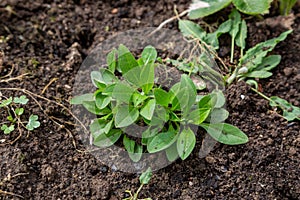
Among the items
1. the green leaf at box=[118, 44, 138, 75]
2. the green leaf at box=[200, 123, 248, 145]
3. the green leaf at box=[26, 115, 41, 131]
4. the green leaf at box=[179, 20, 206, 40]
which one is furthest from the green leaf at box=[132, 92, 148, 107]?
the green leaf at box=[179, 20, 206, 40]

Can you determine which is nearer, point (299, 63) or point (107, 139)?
point (107, 139)

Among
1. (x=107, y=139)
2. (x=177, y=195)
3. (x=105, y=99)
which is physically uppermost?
(x=105, y=99)

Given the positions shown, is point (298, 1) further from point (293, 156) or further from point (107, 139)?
point (107, 139)

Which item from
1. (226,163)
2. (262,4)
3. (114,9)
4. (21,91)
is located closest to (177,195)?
(226,163)

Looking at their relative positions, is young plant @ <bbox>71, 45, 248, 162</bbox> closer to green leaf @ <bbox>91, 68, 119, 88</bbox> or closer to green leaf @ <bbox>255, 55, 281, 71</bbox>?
green leaf @ <bbox>91, 68, 119, 88</bbox>

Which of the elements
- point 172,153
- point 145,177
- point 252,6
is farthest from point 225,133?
point 252,6

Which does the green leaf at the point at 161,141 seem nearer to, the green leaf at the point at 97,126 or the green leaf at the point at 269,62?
the green leaf at the point at 97,126
